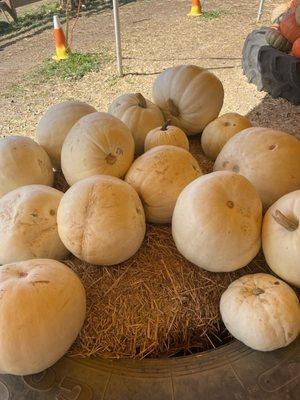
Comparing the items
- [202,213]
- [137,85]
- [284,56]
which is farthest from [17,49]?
[202,213]

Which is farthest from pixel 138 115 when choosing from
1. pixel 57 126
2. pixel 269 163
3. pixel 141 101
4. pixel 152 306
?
Result: pixel 152 306

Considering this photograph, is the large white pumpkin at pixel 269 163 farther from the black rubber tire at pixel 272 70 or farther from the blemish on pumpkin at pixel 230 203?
the black rubber tire at pixel 272 70

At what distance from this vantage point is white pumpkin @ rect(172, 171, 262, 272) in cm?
126

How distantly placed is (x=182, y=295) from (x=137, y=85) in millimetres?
4109

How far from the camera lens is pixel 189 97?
79.3 inches

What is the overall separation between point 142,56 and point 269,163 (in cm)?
504

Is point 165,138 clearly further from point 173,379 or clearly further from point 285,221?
point 173,379

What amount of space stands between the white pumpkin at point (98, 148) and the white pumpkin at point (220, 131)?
51 cm

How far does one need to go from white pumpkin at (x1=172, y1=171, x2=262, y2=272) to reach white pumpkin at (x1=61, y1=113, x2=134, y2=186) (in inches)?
13.3

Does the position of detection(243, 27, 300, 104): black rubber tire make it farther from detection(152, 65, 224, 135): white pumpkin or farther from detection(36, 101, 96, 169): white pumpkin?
detection(36, 101, 96, 169): white pumpkin

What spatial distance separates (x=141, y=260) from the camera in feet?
4.75

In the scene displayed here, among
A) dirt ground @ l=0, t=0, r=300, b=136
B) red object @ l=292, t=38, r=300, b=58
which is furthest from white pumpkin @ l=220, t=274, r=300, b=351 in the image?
red object @ l=292, t=38, r=300, b=58

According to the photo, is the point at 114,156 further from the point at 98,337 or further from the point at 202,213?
the point at 98,337

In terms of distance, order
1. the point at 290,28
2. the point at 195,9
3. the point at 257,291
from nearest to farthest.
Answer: the point at 257,291 → the point at 290,28 → the point at 195,9
